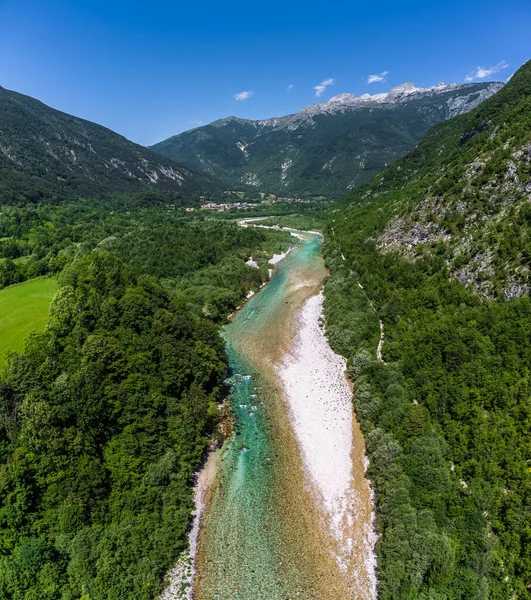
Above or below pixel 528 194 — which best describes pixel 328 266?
below

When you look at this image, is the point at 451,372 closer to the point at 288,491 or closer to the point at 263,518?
the point at 288,491

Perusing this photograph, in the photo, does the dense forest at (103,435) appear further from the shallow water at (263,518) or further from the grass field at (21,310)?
the grass field at (21,310)

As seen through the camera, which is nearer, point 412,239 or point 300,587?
point 300,587

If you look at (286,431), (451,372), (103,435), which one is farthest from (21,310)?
(451,372)

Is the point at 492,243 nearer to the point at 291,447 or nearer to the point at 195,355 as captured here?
the point at 291,447

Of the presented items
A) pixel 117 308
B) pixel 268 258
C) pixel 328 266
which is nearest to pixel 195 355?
pixel 117 308

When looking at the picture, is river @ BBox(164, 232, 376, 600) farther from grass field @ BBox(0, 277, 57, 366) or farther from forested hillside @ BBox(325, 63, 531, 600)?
grass field @ BBox(0, 277, 57, 366)

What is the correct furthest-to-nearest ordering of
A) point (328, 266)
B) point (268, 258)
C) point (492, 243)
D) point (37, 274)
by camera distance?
1. point (268, 258)
2. point (328, 266)
3. point (37, 274)
4. point (492, 243)
